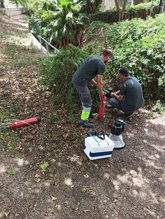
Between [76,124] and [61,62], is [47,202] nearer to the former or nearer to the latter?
[76,124]

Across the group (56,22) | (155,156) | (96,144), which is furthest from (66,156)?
(56,22)

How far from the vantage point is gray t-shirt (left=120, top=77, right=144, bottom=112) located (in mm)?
5906

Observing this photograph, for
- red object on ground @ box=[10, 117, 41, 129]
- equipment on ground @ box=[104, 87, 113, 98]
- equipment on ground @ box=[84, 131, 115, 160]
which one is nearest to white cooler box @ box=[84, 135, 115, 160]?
equipment on ground @ box=[84, 131, 115, 160]

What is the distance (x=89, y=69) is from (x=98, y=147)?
158 centimetres

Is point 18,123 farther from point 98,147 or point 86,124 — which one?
point 98,147

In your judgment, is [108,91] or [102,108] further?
[108,91]

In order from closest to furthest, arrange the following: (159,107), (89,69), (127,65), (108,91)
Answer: (89,69) < (108,91) < (159,107) < (127,65)

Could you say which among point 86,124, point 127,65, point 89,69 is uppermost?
point 89,69

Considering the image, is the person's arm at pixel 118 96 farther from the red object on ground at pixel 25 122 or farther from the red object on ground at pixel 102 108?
the red object on ground at pixel 25 122

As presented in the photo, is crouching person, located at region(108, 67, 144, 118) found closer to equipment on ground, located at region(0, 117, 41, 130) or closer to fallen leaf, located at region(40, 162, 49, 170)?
equipment on ground, located at region(0, 117, 41, 130)

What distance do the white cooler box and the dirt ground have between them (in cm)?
15

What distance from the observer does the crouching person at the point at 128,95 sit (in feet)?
19.4

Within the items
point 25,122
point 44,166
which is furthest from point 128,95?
point 44,166

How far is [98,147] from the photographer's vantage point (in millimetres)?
4504
